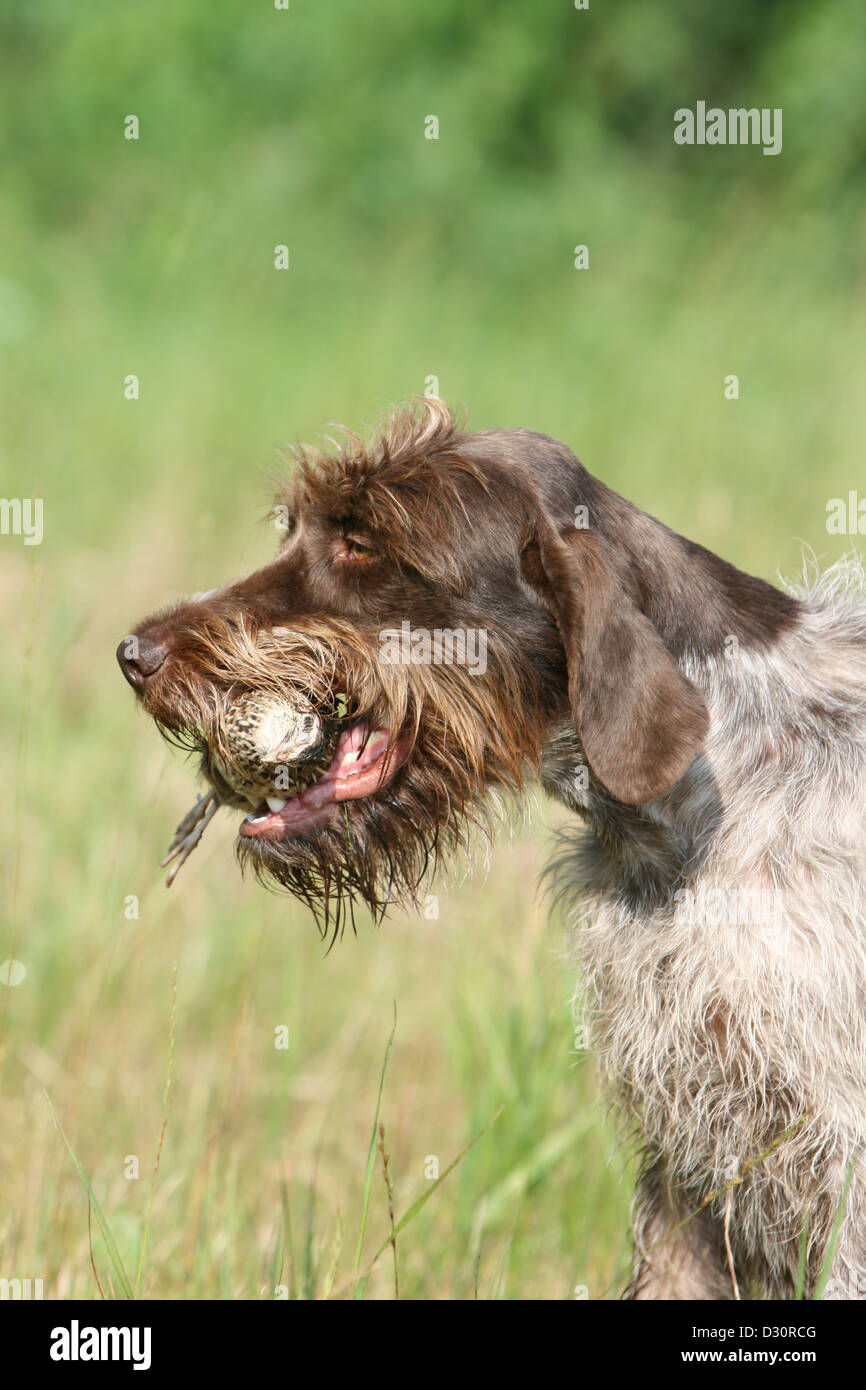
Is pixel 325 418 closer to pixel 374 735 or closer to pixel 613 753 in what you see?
pixel 374 735

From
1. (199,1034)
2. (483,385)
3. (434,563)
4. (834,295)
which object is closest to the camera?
(434,563)

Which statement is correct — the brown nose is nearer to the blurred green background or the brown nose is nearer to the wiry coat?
the blurred green background

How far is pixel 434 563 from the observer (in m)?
3.10

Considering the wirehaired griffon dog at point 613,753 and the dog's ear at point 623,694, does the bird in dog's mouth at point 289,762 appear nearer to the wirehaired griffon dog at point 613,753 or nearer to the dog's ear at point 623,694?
the wirehaired griffon dog at point 613,753

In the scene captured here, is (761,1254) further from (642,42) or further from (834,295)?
(642,42)

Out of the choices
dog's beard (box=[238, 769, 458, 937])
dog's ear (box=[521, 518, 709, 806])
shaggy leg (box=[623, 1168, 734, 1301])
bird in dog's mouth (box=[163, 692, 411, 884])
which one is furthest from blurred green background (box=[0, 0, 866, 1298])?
dog's ear (box=[521, 518, 709, 806])

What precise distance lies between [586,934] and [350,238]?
356 inches

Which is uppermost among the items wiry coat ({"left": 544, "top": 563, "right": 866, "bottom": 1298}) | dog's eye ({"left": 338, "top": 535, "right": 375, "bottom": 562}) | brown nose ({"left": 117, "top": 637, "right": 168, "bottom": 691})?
dog's eye ({"left": 338, "top": 535, "right": 375, "bottom": 562})

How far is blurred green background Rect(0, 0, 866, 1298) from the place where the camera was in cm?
409

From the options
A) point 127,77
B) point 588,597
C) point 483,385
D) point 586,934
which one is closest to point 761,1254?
point 586,934
